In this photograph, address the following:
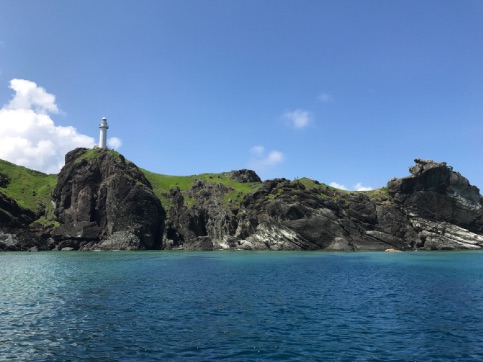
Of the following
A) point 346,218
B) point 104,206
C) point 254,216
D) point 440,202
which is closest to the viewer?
point 346,218

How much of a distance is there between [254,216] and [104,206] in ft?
239

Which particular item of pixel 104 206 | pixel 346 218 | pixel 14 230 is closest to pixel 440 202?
pixel 346 218

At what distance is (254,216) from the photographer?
578ft

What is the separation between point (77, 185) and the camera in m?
186

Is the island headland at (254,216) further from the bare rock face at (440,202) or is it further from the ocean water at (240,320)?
the ocean water at (240,320)

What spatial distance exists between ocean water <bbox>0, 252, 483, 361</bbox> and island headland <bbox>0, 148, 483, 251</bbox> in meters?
110

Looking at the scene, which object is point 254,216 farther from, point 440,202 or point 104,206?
point 440,202

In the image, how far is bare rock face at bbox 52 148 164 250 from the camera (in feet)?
546

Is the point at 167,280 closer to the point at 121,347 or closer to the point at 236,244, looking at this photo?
the point at 121,347

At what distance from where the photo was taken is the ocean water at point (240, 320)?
23.4 m

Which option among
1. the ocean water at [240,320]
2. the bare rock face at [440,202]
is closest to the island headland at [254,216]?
the bare rock face at [440,202]

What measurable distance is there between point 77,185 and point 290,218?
4187 inches

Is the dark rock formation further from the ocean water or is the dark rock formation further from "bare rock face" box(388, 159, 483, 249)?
"bare rock face" box(388, 159, 483, 249)

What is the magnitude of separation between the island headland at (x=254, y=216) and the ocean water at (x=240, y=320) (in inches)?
4336
